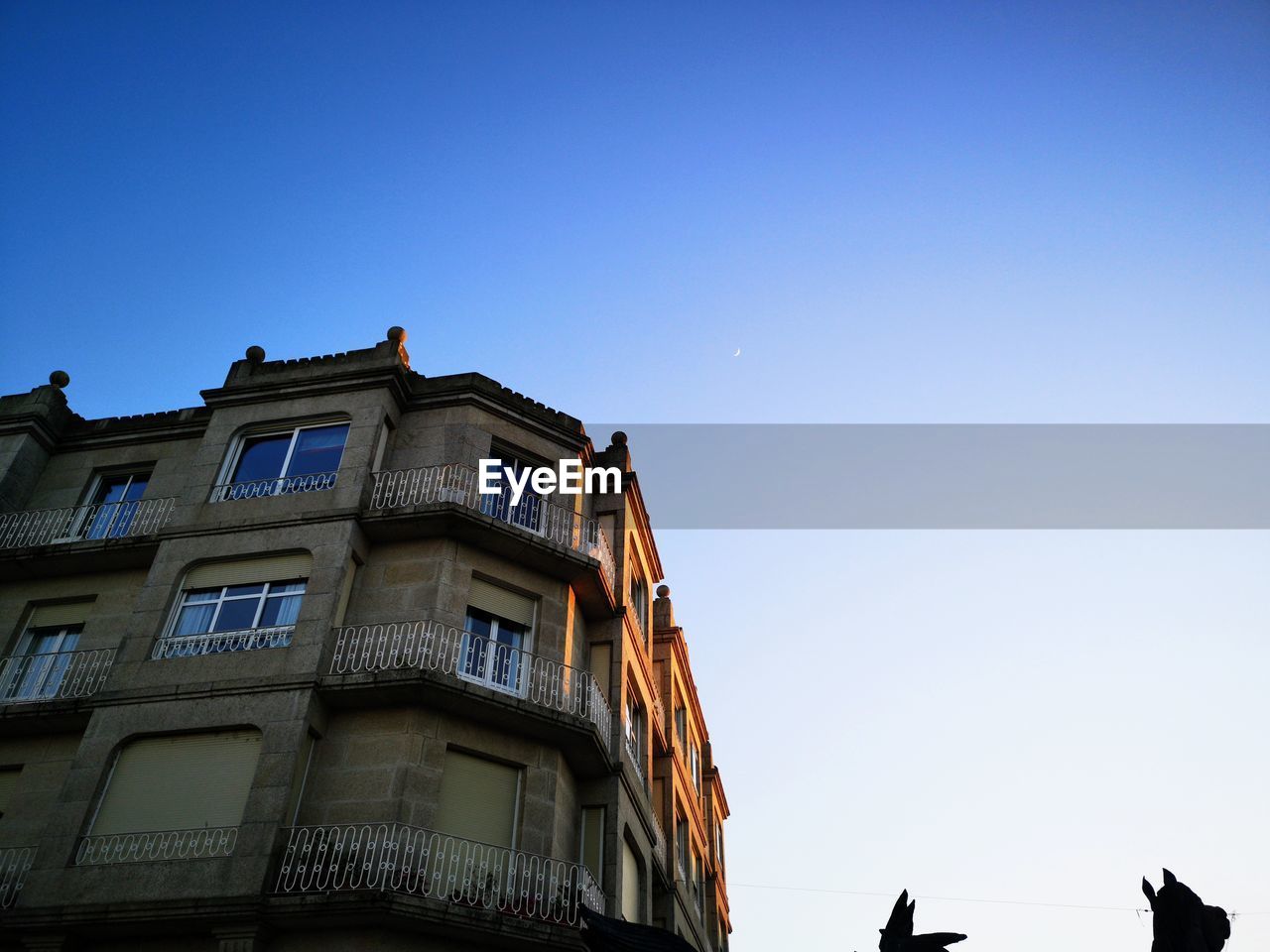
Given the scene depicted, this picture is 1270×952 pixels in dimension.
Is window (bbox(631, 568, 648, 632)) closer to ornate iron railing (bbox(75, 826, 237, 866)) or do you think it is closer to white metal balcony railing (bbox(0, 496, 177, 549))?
white metal balcony railing (bbox(0, 496, 177, 549))

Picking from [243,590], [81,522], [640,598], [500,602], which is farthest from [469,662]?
[81,522]

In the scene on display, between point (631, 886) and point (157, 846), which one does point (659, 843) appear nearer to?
point (631, 886)

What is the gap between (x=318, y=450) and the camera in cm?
2022

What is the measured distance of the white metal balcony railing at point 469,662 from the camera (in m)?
17.0

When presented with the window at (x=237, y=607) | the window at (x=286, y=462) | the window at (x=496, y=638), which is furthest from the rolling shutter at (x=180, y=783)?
the window at (x=286, y=462)

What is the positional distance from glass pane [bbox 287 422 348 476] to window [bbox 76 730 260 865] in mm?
5575

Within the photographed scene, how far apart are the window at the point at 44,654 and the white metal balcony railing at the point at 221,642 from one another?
224 centimetres

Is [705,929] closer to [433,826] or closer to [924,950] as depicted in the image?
[433,826]

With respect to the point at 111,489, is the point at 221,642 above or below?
below

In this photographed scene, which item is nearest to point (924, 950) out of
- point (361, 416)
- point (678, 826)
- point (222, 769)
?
point (222, 769)

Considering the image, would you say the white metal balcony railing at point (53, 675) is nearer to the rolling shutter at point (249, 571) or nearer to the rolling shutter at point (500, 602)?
the rolling shutter at point (249, 571)

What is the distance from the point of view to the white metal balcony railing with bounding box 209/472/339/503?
19.5 meters

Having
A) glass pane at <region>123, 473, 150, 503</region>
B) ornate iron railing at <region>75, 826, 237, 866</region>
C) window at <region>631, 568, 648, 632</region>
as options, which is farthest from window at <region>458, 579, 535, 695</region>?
glass pane at <region>123, 473, 150, 503</region>

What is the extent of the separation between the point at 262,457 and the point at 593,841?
1006 centimetres
